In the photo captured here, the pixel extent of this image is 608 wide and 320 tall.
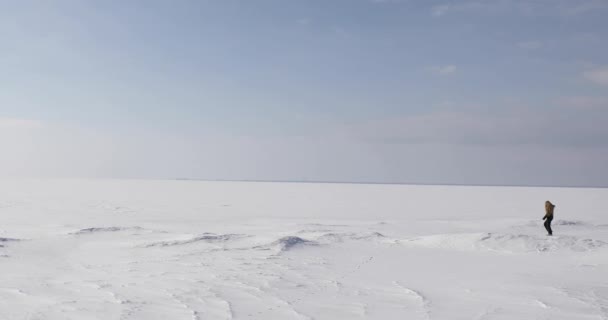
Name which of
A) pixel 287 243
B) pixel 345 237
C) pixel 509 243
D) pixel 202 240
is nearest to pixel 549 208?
pixel 509 243

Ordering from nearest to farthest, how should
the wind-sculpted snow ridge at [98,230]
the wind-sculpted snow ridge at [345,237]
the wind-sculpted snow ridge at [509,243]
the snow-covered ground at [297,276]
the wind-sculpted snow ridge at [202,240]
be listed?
the snow-covered ground at [297,276]
the wind-sculpted snow ridge at [509,243]
the wind-sculpted snow ridge at [202,240]
the wind-sculpted snow ridge at [345,237]
the wind-sculpted snow ridge at [98,230]

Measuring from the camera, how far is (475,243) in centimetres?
1511

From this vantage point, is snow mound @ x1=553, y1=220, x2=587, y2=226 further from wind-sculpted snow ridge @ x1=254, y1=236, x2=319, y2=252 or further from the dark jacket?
wind-sculpted snow ridge @ x1=254, y1=236, x2=319, y2=252

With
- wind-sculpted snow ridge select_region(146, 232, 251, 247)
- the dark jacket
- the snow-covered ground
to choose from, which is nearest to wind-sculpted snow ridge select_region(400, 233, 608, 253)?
the snow-covered ground

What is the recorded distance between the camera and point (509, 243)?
585 inches

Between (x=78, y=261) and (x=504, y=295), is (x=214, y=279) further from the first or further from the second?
(x=504, y=295)

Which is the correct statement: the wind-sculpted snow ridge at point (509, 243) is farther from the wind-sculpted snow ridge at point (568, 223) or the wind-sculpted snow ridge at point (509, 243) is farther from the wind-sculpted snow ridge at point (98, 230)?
the wind-sculpted snow ridge at point (98, 230)

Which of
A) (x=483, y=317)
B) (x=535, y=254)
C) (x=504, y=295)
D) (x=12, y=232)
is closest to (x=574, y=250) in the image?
(x=535, y=254)

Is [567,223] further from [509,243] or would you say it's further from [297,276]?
[297,276]

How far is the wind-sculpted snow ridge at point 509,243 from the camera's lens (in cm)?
1445

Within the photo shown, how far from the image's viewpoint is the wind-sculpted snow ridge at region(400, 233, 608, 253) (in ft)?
47.4

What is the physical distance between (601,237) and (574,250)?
6.08 metres

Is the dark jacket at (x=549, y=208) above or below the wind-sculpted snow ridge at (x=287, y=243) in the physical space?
above

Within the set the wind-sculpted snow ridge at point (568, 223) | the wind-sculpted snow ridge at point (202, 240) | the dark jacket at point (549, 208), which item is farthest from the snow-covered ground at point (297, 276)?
the wind-sculpted snow ridge at point (568, 223)
